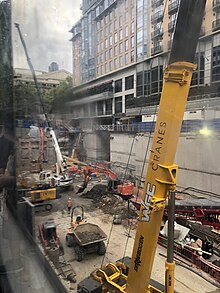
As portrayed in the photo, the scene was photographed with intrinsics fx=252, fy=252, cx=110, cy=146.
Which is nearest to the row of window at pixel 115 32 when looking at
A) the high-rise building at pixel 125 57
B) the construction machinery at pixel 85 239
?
the high-rise building at pixel 125 57

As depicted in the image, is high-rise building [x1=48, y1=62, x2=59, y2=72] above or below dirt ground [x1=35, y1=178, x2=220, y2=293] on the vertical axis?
above

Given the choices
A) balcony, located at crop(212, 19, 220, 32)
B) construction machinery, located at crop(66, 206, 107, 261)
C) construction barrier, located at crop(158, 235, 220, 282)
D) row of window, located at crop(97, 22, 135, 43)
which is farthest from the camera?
construction machinery, located at crop(66, 206, 107, 261)

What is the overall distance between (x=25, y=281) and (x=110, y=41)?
1041 millimetres

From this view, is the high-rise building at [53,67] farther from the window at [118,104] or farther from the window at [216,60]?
the window at [216,60]

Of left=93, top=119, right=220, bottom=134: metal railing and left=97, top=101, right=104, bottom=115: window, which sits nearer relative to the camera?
left=97, top=101, right=104, bottom=115: window

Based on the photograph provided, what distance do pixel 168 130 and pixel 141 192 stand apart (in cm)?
69

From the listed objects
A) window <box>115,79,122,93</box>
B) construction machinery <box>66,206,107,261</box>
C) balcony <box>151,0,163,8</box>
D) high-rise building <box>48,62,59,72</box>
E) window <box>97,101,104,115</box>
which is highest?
balcony <box>151,0,163,8</box>

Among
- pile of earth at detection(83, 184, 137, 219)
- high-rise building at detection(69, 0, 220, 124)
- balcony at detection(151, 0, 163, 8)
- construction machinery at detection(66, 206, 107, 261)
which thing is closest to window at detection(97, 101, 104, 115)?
high-rise building at detection(69, 0, 220, 124)

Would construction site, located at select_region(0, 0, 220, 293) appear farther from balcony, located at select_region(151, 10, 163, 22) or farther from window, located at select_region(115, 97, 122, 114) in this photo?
balcony, located at select_region(151, 10, 163, 22)

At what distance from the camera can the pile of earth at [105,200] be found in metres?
3.56

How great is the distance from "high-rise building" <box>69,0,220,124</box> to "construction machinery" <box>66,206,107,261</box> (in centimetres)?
137

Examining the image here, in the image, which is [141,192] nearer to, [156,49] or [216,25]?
[156,49]

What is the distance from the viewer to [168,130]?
0.83m

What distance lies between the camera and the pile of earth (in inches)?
140
